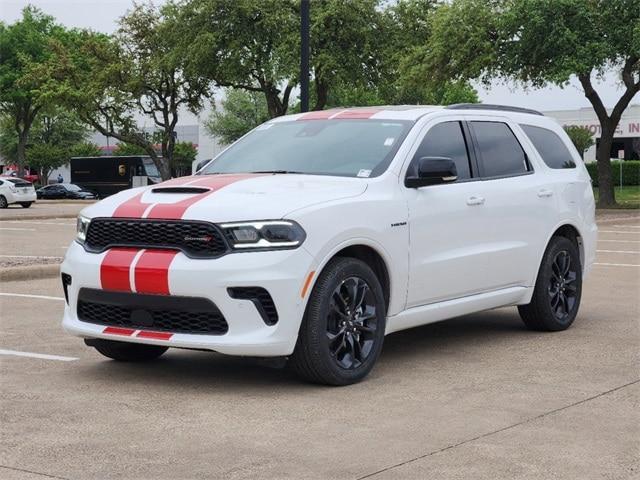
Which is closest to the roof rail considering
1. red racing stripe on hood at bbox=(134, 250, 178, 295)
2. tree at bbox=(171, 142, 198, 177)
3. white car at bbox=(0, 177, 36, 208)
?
red racing stripe on hood at bbox=(134, 250, 178, 295)

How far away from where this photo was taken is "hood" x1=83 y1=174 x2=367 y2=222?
268 inches

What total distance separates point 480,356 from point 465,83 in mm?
29418

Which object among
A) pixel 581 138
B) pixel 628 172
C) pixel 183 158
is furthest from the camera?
pixel 183 158

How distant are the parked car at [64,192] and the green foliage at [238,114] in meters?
34.6

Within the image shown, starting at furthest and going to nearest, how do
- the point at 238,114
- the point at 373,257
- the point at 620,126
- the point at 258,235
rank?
the point at 238,114, the point at 620,126, the point at 373,257, the point at 258,235

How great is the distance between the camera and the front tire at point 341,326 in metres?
Result: 6.88

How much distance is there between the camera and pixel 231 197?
23.0ft

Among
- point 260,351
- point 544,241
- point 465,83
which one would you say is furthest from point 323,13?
point 260,351

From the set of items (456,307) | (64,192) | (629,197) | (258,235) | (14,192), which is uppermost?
(258,235)

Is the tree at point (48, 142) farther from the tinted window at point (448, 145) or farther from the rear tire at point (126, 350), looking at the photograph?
the rear tire at point (126, 350)

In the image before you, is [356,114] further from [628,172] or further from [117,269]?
[628,172]

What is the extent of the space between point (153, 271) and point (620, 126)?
267ft

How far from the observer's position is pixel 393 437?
228 inches

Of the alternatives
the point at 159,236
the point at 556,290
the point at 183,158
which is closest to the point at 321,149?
the point at 159,236
